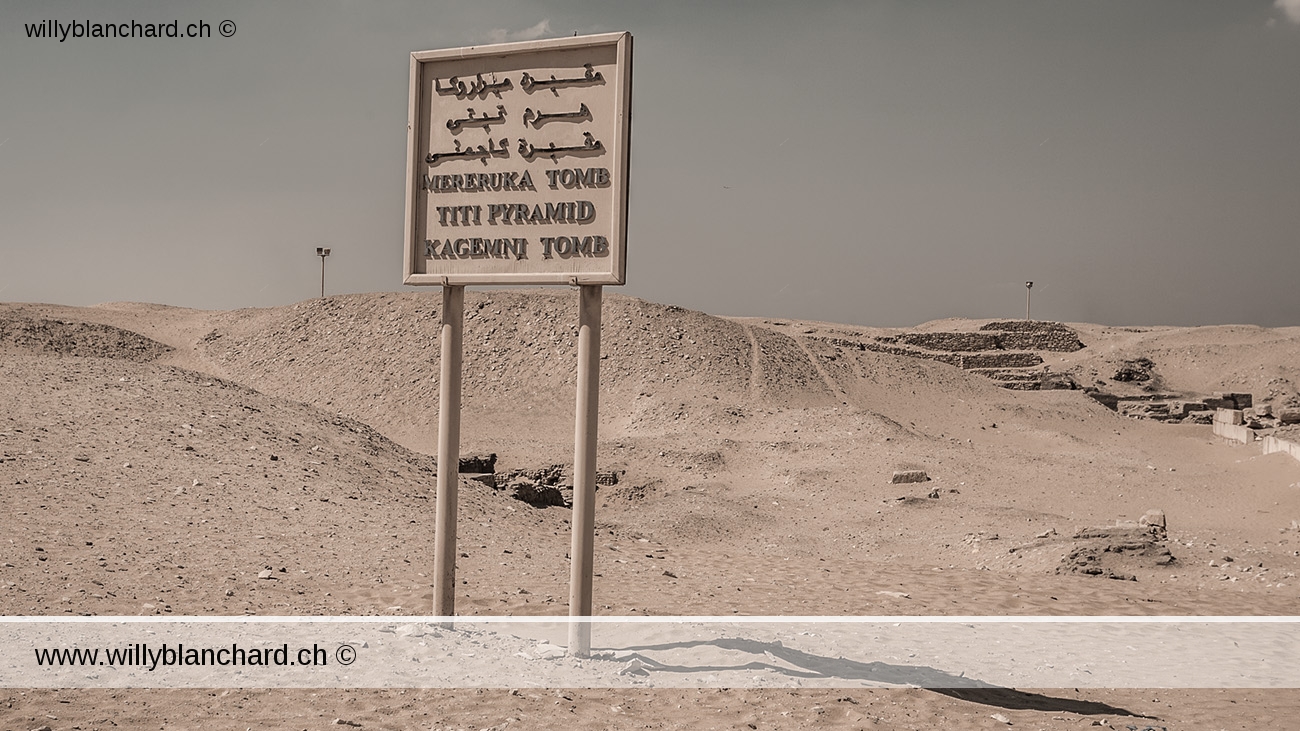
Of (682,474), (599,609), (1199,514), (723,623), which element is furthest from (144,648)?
(1199,514)

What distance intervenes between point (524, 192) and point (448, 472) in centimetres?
187

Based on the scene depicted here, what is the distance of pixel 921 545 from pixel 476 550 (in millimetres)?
6270

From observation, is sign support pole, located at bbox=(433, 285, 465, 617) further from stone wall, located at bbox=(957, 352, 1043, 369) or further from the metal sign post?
stone wall, located at bbox=(957, 352, 1043, 369)

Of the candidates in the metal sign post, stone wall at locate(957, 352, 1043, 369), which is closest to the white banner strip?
the metal sign post

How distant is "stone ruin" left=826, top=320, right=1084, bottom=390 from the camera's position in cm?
3409

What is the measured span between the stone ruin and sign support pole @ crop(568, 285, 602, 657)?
30.3 meters

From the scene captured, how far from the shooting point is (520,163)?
6.06m

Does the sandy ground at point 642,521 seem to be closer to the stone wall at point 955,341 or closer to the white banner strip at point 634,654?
the white banner strip at point 634,654

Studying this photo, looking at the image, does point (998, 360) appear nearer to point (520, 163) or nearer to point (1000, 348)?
point (1000, 348)

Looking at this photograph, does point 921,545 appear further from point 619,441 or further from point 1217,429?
point 1217,429

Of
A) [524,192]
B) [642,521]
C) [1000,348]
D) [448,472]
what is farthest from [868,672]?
[1000,348]

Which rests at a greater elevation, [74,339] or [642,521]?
[74,339]

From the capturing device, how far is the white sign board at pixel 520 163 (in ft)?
19.0

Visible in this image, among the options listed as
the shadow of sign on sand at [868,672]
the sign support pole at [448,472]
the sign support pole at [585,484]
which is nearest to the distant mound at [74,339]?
the sign support pole at [448,472]
